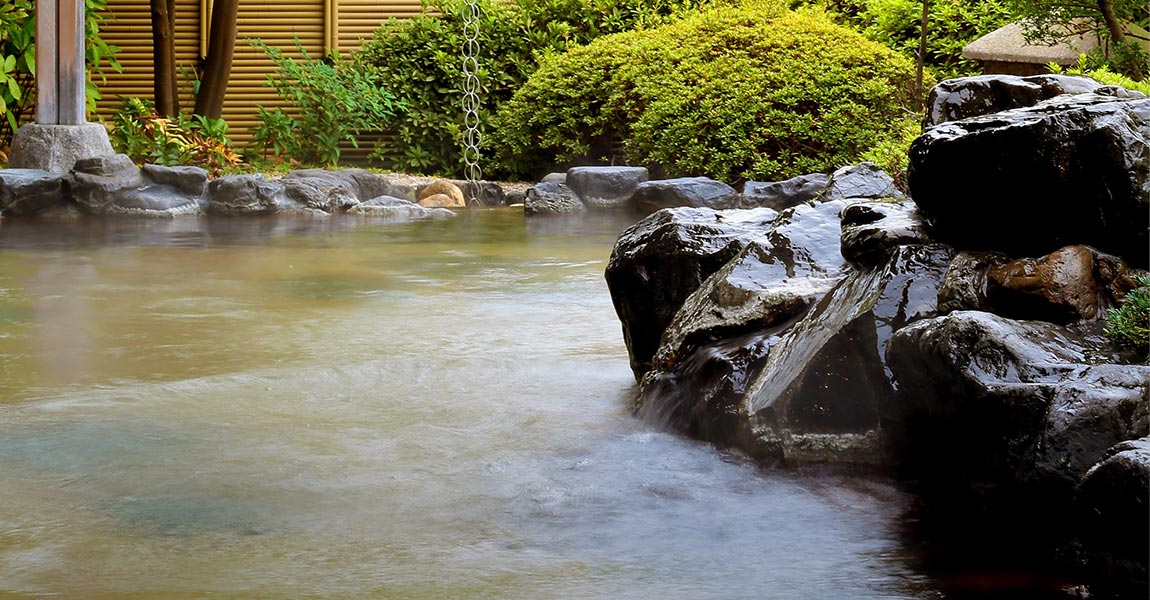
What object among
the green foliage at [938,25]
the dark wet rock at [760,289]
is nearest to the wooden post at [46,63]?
the green foliage at [938,25]

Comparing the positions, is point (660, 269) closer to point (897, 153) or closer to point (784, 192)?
point (897, 153)

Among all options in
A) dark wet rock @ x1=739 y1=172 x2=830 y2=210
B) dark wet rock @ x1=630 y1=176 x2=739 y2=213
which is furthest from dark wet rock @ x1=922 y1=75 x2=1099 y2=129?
dark wet rock @ x1=630 y1=176 x2=739 y2=213

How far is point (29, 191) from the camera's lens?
10.1 metres

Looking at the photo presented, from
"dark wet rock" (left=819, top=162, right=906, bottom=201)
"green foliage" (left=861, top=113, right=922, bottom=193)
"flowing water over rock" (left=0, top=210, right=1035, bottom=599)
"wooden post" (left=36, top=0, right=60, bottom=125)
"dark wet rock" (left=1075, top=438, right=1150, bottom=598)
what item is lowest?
"flowing water over rock" (left=0, top=210, right=1035, bottom=599)

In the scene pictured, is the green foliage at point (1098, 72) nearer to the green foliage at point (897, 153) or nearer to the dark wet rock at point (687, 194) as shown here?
the green foliage at point (897, 153)

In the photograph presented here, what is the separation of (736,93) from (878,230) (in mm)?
7849

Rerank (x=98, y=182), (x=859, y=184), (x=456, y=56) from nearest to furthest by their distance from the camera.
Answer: (x=859, y=184), (x=98, y=182), (x=456, y=56)

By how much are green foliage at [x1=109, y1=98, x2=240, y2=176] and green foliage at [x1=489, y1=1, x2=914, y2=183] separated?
3366mm

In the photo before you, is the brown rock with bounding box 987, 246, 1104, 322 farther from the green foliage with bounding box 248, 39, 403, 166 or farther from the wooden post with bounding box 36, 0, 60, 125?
the green foliage with bounding box 248, 39, 403, 166

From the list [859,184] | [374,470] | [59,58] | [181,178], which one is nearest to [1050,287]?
[374,470]

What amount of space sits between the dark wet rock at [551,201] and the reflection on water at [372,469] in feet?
16.7

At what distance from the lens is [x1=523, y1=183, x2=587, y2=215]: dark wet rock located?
1146 centimetres

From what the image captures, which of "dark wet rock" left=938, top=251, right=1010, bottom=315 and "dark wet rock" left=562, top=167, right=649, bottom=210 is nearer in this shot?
"dark wet rock" left=938, top=251, right=1010, bottom=315

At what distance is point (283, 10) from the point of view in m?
15.1
